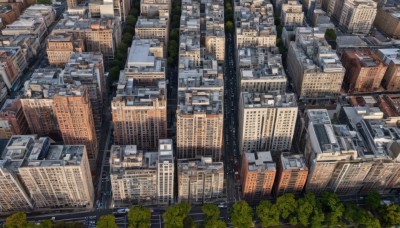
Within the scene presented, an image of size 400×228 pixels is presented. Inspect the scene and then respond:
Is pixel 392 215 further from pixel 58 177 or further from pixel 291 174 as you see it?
pixel 58 177

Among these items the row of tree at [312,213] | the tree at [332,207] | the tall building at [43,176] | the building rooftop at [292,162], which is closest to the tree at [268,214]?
the row of tree at [312,213]

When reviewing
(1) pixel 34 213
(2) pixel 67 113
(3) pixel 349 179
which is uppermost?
(2) pixel 67 113

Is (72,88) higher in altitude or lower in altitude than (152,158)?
higher

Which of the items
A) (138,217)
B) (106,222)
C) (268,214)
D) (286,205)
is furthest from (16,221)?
(286,205)

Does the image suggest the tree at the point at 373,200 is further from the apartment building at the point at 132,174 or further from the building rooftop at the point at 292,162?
the apartment building at the point at 132,174

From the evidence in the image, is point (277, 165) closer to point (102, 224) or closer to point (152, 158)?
point (152, 158)

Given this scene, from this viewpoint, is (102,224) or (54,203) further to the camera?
(54,203)

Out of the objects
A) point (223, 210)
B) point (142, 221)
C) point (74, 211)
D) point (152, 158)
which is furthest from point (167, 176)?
point (74, 211)
